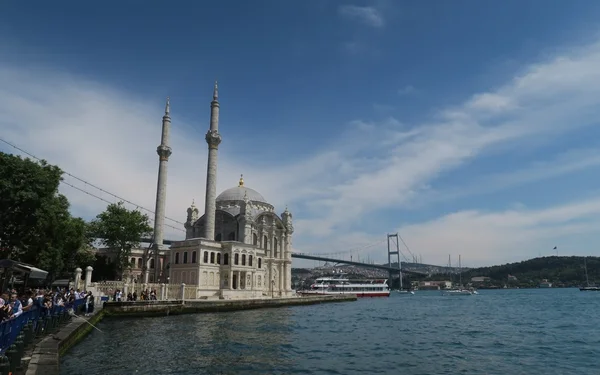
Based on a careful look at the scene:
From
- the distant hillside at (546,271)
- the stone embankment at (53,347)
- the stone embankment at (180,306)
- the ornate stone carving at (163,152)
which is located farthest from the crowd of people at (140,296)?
the distant hillside at (546,271)

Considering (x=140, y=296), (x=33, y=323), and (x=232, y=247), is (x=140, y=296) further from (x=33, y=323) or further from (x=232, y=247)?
(x=33, y=323)

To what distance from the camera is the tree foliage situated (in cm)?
2622

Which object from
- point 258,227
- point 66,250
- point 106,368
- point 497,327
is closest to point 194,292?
point 66,250

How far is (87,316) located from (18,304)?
997 centimetres

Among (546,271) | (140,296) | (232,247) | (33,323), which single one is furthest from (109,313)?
(546,271)

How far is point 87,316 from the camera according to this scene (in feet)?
65.7

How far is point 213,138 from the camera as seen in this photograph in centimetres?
4372

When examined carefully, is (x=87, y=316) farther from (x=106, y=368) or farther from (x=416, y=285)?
(x=416, y=285)

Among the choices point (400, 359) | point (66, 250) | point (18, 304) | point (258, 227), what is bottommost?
point (400, 359)

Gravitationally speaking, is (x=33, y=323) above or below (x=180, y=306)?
above

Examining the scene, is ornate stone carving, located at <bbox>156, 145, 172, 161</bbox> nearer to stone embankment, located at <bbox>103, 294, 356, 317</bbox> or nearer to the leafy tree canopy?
the leafy tree canopy

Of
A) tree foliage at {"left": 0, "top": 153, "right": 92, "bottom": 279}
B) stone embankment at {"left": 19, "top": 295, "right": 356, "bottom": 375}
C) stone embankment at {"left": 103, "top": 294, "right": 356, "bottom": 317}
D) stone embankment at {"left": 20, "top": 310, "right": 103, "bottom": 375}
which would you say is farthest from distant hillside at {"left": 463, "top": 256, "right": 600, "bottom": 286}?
stone embankment at {"left": 20, "top": 310, "right": 103, "bottom": 375}

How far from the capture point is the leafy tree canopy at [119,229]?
4034cm

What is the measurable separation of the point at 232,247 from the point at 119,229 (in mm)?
10034
